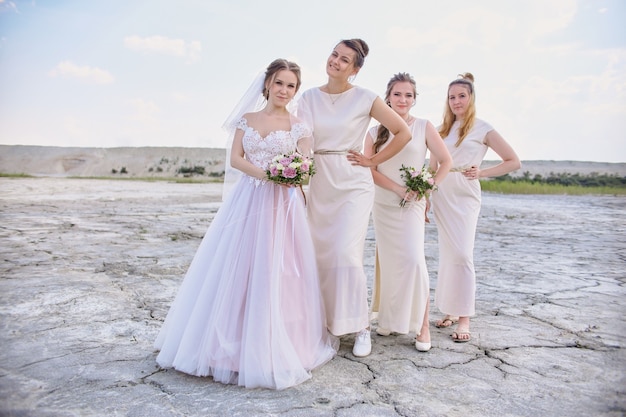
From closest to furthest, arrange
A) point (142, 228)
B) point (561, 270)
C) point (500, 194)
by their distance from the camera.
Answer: point (561, 270), point (142, 228), point (500, 194)

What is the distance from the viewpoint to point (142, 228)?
401 inches

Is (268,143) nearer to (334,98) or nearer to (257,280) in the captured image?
(334,98)

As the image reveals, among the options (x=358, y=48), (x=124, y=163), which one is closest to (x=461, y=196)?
(x=358, y=48)

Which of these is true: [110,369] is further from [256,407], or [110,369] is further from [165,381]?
[256,407]

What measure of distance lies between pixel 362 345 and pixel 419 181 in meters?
1.32

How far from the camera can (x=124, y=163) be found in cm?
4291

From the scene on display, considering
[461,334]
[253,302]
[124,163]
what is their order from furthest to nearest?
[124,163], [461,334], [253,302]

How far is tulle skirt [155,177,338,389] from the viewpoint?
342cm

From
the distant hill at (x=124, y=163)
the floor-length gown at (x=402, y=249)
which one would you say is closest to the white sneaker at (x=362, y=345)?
the floor-length gown at (x=402, y=249)

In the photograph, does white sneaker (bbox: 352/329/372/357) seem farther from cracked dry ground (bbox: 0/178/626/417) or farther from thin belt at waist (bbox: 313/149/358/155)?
thin belt at waist (bbox: 313/149/358/155)

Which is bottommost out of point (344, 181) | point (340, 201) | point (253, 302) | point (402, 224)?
point (253, 302)

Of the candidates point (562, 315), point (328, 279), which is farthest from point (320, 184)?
point (562, 315)

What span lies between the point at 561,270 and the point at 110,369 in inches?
236

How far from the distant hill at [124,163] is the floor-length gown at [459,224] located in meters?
31.4
